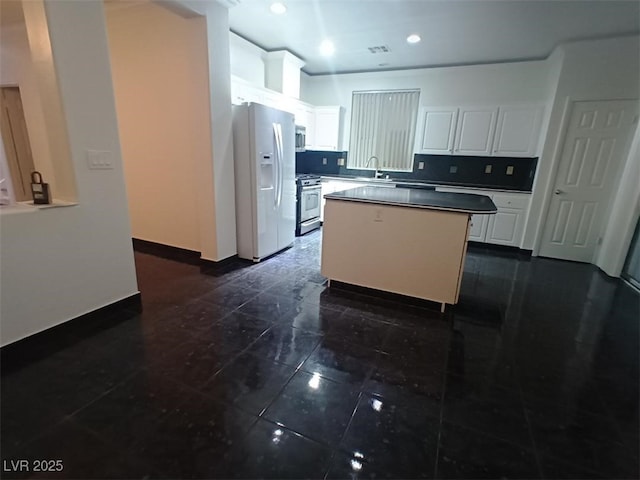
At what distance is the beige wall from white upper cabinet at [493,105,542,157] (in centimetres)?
406

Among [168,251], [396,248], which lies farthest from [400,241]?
[168,251]

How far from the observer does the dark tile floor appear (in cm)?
133

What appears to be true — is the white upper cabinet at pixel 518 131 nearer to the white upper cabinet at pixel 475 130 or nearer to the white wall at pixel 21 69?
the white upper cabinet at pixel 475 130

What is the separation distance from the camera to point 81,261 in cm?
221

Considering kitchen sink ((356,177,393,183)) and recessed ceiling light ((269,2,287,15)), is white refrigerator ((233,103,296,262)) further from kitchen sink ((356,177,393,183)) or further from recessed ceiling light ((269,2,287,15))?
kitchen sink ((356,177,393,183))

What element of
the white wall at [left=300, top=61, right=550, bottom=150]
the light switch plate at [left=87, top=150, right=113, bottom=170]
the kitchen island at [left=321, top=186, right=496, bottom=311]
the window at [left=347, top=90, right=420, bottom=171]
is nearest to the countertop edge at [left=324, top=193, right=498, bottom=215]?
the kitchen island at [left=321, top=186, right=496, bottom=311]

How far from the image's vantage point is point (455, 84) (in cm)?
478

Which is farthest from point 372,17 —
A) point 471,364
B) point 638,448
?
point 638,448

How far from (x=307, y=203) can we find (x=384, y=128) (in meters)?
1.96

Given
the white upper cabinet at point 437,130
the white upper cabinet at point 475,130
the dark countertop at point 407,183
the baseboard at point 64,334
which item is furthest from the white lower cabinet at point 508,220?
the baseboard at point 64,334

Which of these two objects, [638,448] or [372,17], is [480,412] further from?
[372,17]

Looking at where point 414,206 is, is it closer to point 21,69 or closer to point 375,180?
point 375,180

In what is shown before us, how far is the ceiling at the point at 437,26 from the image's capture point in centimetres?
291

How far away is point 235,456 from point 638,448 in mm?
1890
